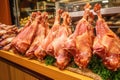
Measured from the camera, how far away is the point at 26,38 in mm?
1501

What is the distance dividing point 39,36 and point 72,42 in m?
0.54

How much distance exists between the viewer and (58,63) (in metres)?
1.12

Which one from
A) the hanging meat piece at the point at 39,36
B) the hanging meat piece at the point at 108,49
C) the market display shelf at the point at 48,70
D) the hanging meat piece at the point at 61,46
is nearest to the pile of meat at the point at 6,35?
the market display shelf at the point at 48,70

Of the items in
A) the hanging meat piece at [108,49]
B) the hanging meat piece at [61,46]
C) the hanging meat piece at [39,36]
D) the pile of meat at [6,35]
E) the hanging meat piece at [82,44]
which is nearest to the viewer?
the hanging meat piece at [108,49]

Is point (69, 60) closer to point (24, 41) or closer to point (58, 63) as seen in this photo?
point (58, 63)

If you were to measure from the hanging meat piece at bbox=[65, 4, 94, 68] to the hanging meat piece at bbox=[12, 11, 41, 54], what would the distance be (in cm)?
53

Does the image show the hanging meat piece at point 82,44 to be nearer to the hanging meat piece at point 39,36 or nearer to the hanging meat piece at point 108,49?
the hanging meat piece at point 108,49

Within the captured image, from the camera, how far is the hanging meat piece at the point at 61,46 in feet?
3.67

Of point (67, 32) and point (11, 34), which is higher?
point (67, 32)

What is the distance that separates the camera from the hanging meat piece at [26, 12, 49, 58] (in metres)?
1.41

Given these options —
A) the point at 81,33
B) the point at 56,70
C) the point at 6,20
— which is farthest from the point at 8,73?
the point at 6,20

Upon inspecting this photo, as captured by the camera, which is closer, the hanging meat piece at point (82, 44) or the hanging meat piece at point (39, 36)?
the hanging meat piece at point (82, 44)

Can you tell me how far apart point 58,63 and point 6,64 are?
3.04 ft

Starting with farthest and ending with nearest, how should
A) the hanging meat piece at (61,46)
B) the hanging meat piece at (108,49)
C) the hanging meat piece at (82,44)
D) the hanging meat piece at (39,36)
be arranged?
1. the hanging meat piece at (39,36)
2. the hanging meat piece at (61,46)
3. the hanging meat piece at (82,44)
4. the hanging meat piece at (108,49)
